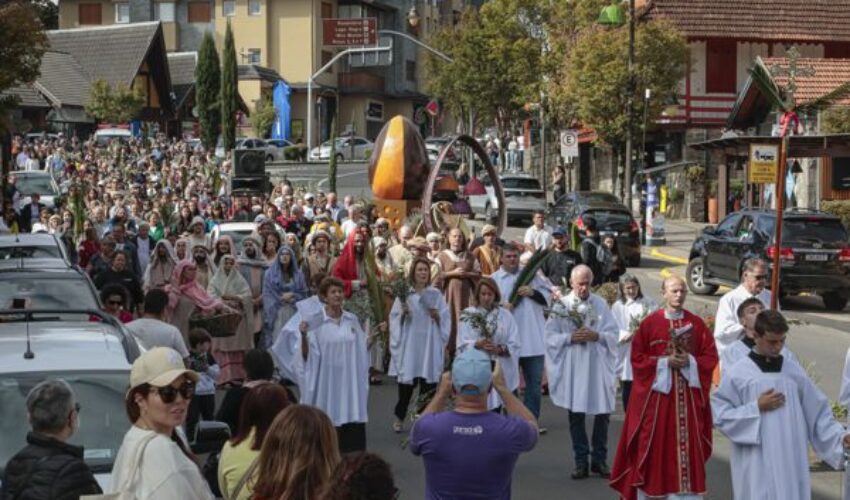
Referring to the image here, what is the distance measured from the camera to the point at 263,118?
74.2 m

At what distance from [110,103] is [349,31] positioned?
2446 centimetres

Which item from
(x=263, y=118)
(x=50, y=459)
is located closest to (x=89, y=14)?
(x=263, y=118)

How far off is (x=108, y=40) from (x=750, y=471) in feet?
216

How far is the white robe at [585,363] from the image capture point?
11.9 metres

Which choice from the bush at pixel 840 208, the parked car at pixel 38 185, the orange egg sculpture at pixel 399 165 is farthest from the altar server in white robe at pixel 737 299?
the bush at pixel 840 208

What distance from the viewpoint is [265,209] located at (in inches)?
1016

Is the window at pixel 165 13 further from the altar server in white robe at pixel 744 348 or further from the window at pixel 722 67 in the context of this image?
the altar server in white robe at pixel 744 348

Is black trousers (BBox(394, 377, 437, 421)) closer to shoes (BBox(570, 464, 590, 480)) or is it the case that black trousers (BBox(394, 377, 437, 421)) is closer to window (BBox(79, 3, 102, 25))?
Result: shoes (BBox(570, 464, 590, 480))

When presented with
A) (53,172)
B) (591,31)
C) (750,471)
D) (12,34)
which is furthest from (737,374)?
(591,31)

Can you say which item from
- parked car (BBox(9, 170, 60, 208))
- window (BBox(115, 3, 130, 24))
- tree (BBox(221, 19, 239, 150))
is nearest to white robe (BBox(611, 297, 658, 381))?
parked car (BBox(9, 170, 60, 208))

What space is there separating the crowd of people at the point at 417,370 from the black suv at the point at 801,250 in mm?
4449

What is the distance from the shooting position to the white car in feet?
228

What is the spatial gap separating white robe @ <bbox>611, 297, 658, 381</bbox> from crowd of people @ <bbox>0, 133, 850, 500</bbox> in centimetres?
2

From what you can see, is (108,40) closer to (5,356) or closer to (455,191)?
(455,191)
